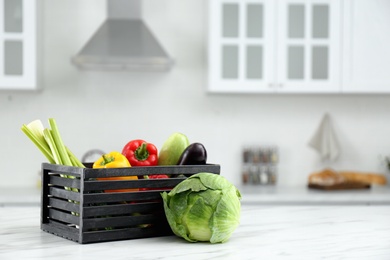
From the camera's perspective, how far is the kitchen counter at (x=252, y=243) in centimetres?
132

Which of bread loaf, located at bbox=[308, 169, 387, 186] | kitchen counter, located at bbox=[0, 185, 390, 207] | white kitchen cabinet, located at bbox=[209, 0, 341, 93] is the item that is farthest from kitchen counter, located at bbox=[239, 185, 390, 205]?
white kitchen cabinet, located at bbox=[209, 0, 341, 93]

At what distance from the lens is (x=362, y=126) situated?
457 centimetres

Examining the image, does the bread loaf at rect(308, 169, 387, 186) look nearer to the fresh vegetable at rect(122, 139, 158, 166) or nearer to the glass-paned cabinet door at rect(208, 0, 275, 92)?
the glass-paned cabinet door at rect(208, 0, 275, 92)

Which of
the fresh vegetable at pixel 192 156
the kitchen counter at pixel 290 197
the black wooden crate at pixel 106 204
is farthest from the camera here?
the kitchen counter at pixel 290 197

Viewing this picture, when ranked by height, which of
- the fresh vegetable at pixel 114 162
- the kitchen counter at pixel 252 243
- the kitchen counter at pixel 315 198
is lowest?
the kitchen counter at pixel 315 198

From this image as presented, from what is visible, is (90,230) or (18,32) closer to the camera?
(90,230)

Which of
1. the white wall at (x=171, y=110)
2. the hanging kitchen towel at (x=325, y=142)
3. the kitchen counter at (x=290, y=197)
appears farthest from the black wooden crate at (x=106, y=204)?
the hanging kitchen towel at (x=325, y=142)

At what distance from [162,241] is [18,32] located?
2.88 m

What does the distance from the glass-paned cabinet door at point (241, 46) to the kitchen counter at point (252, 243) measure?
2313mm

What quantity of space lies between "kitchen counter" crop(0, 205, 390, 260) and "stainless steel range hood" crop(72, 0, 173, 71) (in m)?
2.24

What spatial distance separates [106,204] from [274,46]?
9.41ft

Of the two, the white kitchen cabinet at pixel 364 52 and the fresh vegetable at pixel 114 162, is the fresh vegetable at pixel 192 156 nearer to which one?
the fresh vegetable at pixel 114 162

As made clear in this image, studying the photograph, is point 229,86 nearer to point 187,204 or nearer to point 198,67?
point 198,67

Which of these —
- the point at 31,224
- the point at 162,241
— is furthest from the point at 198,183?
the point at 31,224
